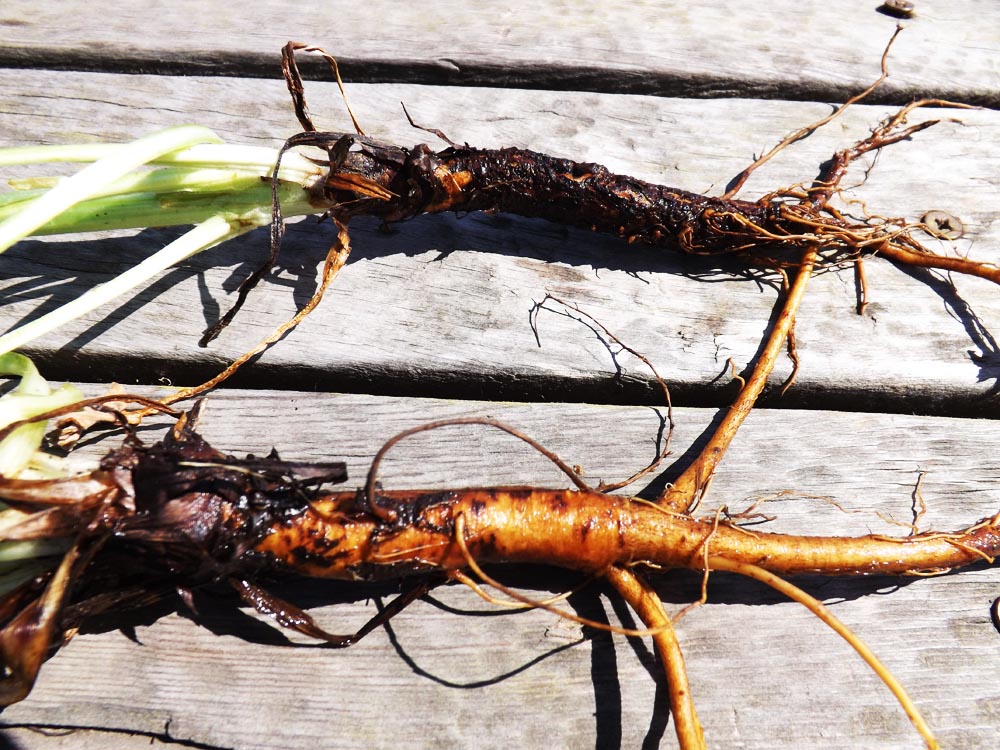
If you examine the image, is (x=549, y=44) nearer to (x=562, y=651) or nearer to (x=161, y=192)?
(x=161, y=192)

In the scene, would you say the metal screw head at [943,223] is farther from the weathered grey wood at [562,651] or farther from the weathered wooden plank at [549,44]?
the weathered grey wood at [562,651]

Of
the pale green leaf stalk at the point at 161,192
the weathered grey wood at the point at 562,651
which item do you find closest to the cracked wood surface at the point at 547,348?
the weathered grey wood at the point at 562,651

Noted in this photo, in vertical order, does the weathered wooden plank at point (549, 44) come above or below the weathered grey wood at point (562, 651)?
above

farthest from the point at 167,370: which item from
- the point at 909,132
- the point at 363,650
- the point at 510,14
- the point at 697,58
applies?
the point at 909,132

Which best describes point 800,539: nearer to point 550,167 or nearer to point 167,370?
point 550,167

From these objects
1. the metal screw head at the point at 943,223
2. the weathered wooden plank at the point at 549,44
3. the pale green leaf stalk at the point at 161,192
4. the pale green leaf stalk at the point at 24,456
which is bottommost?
the pale green leaf stalk at the point at 24,456

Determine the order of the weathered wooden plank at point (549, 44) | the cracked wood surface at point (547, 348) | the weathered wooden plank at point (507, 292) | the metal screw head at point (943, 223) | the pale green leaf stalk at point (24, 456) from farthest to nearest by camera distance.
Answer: the weathered wooden plank at point (549, 44) < the metal screw head at point (943, 223) < the weathered wooden plank at point (507, 292) < the cracked wood surface at point (547, 348) < the pale green leaf stalk at point (24, 456)

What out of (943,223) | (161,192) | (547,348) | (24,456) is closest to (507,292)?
(547,348)
